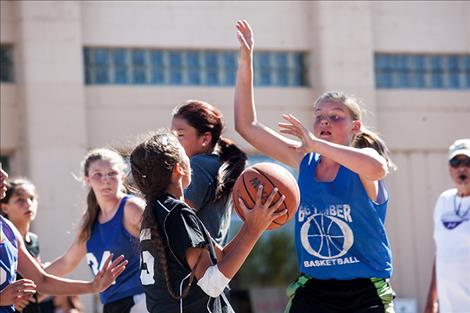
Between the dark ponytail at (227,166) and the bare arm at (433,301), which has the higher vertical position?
the dark ponytail at (227,166)

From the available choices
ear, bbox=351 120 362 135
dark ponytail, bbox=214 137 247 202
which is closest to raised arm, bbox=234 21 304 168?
dark ponytail, bbox=214 137 247 202

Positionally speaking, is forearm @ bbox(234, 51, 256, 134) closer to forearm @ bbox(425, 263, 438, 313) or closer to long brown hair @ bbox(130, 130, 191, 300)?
long brown hair @ bbox(130, 130, 191, 300)

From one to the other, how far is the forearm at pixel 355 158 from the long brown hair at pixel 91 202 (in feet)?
7.48

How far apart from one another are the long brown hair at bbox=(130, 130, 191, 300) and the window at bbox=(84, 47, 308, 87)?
10.1 meters

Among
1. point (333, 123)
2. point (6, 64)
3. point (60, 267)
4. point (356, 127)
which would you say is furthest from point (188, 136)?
point (6, 64)

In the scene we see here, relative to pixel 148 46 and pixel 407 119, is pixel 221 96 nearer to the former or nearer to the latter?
pixel 148 46

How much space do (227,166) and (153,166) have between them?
132 centimetres

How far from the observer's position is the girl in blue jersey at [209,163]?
631 centimetres

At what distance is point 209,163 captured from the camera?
642 cm

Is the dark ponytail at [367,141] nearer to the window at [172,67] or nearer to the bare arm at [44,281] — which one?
the bare arm at [44,281]

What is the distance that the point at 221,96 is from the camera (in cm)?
1562

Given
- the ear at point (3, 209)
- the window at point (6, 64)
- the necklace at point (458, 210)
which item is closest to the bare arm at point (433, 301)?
the necklace at point (458, 210)

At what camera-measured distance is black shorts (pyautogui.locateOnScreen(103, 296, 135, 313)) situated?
720 cm

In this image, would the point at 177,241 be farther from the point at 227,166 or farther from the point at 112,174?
the point at 112,174
